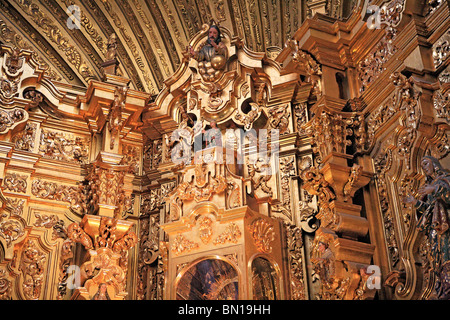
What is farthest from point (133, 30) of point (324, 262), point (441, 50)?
point (441, 50)

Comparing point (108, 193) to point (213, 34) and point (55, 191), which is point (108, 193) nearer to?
point (55, 191)

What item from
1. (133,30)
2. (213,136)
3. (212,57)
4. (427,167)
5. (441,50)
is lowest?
(427,167)

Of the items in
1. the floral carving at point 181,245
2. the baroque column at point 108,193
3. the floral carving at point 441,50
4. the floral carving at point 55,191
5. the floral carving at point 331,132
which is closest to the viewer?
the floral carving at point 441,50

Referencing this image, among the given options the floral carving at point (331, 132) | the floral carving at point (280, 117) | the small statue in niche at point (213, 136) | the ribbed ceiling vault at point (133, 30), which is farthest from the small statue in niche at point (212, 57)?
the floral carving at point (331, 132)

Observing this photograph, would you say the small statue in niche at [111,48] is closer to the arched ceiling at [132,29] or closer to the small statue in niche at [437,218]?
the arched ceiling at [132,29]

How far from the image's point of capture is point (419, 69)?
18.7ft

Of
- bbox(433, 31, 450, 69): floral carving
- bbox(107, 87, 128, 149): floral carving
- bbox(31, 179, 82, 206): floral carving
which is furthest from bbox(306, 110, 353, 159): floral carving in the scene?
bbox(31, 179, 82, 206): floral carving

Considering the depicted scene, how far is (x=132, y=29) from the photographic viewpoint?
368 inches

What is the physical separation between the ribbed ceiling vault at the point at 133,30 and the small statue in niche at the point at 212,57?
3.72 ft

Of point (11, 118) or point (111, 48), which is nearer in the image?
point (11, 118)

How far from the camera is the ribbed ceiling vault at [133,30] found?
29.6 ft

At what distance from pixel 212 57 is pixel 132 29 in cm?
191
